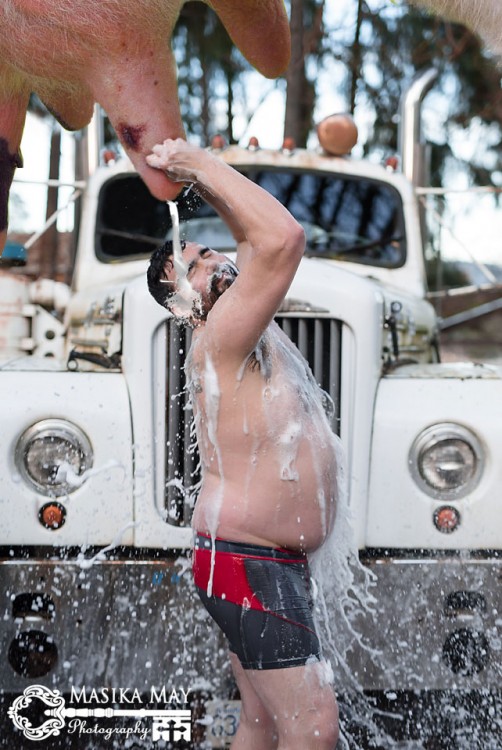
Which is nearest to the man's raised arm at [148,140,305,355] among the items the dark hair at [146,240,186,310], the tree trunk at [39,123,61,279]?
the dark hair at [146,240,186,310]

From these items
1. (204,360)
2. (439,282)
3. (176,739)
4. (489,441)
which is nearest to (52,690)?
(176,739)

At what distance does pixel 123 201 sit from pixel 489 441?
7.29 feet

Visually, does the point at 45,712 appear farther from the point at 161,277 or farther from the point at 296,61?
the point at 296,61

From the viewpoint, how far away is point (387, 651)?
2955mm

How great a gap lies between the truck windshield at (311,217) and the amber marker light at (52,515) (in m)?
1.57

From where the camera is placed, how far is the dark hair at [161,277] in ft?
7.75

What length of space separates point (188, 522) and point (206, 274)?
107cm

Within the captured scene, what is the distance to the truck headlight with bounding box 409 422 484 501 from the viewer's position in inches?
120

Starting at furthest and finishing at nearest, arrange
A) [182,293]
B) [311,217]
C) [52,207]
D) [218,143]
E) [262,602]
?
[52,207] < [218,143] < [311,217] < [182,293] < [262,602]

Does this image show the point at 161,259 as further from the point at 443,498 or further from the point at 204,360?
the point at 443,498

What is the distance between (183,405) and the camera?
10.3 ft

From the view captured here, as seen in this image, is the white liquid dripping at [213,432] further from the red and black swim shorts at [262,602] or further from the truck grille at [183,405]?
the truck grille at [183,405]

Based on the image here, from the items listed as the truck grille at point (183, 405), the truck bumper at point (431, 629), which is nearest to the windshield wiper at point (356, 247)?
the truck grille at point (183, 405)

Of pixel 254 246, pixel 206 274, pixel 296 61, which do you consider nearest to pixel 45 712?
pixel 206 274
